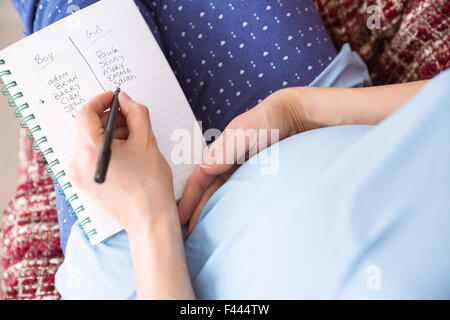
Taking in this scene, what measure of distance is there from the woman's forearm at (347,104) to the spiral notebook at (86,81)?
176mm

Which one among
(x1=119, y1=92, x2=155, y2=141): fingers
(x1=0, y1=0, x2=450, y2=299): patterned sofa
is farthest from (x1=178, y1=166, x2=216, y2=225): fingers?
(x1=0, y1=0, x2=450, y2=299): patterned sofa

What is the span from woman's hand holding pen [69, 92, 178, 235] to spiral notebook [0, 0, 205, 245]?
0.10 metres

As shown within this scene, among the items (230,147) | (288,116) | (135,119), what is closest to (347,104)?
(288,116)

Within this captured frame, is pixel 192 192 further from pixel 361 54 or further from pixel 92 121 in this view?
pixel 361 54

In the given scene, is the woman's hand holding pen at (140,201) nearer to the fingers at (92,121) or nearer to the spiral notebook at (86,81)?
the fingers at (92,121)

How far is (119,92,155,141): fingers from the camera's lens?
0.44 metres

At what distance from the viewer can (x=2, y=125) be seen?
1.18m

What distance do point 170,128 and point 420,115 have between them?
0.35 metres

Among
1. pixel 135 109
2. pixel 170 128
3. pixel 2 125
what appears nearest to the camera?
pixel 135 109

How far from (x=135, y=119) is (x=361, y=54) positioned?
0.55m

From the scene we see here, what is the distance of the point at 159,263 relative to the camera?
1.29 feet

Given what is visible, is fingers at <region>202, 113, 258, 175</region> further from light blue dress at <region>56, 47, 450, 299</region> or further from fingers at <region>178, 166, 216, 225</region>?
light blue dress at <region>56, 47, 450, 299</region>

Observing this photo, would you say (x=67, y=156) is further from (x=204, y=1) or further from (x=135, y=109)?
(x=204, y=1)

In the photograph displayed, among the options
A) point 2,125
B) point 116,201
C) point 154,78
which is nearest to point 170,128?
point 154,78
